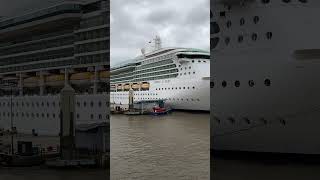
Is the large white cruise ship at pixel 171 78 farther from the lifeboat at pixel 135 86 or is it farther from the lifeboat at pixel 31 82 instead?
the lifeboat at pixel 31 82

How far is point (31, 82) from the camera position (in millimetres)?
8086

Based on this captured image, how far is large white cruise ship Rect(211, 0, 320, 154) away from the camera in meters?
9.33

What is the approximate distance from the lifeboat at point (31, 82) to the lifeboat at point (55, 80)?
190 millimetres

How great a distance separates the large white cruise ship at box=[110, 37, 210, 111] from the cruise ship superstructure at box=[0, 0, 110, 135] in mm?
16960

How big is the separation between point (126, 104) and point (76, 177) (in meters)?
27.8

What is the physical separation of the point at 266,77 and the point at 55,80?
4.37 m

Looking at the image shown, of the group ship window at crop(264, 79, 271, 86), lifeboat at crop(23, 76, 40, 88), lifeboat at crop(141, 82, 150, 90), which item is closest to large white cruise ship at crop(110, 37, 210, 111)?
lifeboat at crop(141, 82, 150, 90)

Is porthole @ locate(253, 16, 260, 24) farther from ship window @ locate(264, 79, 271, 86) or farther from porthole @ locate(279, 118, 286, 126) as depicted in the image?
porthole @ locate(279, 118, 286, 126)

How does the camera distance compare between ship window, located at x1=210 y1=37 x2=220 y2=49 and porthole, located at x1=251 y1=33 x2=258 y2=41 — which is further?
ship window, located at x1=210 y1=37 x2=220 y2=49

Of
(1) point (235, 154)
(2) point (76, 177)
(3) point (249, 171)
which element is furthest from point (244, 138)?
(2) point (76, 177)

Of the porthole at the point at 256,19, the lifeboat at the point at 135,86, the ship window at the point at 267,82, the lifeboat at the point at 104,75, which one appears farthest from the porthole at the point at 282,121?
the lifeboat at the point at 135,86

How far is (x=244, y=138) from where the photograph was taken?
9.98 m

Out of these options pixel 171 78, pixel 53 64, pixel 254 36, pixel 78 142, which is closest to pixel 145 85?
pixel 171 78

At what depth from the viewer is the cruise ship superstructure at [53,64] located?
24.6 feet
